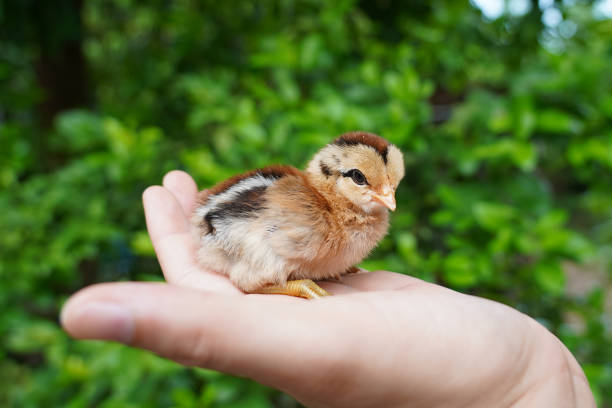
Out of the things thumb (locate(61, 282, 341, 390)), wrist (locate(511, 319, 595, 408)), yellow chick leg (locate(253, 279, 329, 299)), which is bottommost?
wrist (locate(511, 319, 595, 408))

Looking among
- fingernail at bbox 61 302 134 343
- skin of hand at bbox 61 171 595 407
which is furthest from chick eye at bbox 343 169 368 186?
fingernail at bbox 61 302 134 343

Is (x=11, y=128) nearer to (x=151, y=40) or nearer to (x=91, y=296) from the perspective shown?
(x=151, y=40)

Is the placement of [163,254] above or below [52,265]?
above

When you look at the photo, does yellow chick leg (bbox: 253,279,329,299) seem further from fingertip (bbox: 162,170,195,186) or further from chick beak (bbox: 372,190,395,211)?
fingertip (bbox: 162,170,195,186)

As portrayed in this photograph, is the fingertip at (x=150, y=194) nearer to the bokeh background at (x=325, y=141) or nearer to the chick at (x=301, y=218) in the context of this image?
the chick at (x=301, y=218)

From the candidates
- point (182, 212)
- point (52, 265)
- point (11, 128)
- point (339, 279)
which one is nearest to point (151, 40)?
point (11, 128)

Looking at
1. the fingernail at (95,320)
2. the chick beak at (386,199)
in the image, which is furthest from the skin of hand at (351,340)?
the chick beak at (386,199)

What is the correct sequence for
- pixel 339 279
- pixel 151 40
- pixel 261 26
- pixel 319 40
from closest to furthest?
pixel 339 279
pixel 319 40
pixel 261 26
pixel 151 40

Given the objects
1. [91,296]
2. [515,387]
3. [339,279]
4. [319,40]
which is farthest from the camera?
[319,40]
